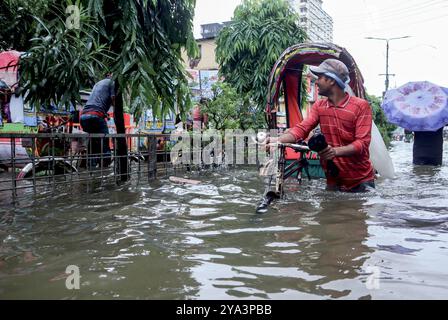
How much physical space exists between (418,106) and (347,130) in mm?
8355

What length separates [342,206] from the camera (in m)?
4.90

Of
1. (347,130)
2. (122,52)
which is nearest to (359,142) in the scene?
(347,130)

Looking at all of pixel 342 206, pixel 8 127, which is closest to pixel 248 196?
pixel 342 206

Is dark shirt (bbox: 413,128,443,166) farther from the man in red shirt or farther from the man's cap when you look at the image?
the man's cap

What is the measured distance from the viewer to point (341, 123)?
480cm

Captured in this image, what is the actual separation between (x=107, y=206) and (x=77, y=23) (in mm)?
2517

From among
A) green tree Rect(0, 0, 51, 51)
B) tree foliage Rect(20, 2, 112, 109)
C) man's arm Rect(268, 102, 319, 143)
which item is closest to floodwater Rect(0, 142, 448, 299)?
man's arm Rect(268, 102, 319, 143)

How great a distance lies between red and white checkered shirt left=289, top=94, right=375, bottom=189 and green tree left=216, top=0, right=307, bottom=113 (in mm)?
8111

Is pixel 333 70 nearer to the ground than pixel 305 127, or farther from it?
farther from it

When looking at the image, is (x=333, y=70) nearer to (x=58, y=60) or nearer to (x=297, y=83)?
(x=58, y=60)

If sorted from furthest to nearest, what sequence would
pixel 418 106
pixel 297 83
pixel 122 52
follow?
pixel 418 106 → pixel 297 83 → pixel 122 52

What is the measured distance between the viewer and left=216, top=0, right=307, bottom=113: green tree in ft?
42.6

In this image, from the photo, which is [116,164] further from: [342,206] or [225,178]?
[342,206]

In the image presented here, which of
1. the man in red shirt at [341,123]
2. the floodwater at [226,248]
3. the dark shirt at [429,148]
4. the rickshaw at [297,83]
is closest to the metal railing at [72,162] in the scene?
the floodwater at [226,248]
